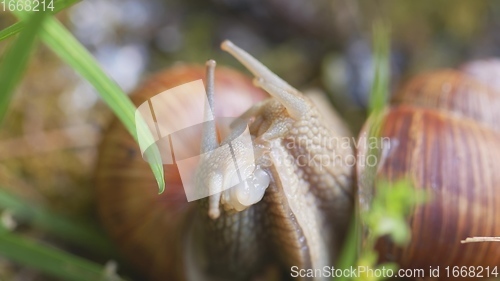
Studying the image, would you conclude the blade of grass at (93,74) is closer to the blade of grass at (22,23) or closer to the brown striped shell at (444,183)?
the blade of grass at (22,23)

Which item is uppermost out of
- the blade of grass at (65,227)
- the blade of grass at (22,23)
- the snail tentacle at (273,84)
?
the blade of grass at (22,23)

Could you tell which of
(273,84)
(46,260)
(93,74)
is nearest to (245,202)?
(273,84)

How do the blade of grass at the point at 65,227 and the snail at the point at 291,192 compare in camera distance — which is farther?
the blade of grass at the point at 65,227

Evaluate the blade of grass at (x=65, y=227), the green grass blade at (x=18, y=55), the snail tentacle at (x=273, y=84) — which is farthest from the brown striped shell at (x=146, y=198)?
the green grass blade at (x=18, y=55)

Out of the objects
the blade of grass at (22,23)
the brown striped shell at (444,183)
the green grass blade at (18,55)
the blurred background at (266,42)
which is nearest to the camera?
the green grass blade at (18,55)

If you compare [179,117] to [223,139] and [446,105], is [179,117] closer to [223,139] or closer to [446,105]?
[223,139]

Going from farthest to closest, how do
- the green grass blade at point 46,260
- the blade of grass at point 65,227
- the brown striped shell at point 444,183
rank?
the blade of grass at point 65,227
the brown striped shell at point 444,183
the green grass blade at point 46,260

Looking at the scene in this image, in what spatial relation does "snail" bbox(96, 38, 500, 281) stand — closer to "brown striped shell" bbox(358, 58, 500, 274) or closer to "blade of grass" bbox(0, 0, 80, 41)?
"brown striped shell" bbox(358, 58, 500, 274)

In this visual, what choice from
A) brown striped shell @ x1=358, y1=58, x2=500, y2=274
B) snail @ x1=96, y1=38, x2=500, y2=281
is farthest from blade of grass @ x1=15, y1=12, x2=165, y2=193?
brown striped shell @ x1=358, y1=58, x2=500, y2=274
